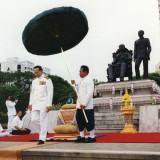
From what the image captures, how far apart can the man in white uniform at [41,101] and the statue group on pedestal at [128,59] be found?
708 centimetres

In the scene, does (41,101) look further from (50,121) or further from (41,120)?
(50,121)

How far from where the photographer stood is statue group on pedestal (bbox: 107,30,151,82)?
1234cm

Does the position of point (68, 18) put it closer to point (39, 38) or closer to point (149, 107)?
point (39, 38)

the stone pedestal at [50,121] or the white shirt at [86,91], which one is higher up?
the white shirt at [86,91]

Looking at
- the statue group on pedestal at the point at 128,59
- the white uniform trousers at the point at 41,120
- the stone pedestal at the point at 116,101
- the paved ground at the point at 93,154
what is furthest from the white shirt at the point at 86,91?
the statue group on pedestal at the point at 128,59

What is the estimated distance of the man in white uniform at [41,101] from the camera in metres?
5.78

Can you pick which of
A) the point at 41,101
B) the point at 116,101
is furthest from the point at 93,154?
the point at 116,101

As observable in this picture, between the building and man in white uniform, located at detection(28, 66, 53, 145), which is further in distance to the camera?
the building

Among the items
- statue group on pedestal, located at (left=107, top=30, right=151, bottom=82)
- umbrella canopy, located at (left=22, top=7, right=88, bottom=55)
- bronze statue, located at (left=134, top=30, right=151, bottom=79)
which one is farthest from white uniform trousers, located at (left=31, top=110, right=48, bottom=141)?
bronze statue, located at (left=134, top=30, right=151, bottom=79)

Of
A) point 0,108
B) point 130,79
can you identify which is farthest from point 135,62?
point 0,108

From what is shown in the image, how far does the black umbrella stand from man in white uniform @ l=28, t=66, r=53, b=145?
0.68 metres

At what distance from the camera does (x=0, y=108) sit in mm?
44562

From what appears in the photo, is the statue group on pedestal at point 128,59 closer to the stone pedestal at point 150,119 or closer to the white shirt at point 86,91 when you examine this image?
Result: the stone pedestal at point 150,119

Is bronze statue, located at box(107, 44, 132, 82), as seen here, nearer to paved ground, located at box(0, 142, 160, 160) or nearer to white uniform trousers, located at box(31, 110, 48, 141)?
white uniform trousers, located at box(31, 110, 48, 141)
